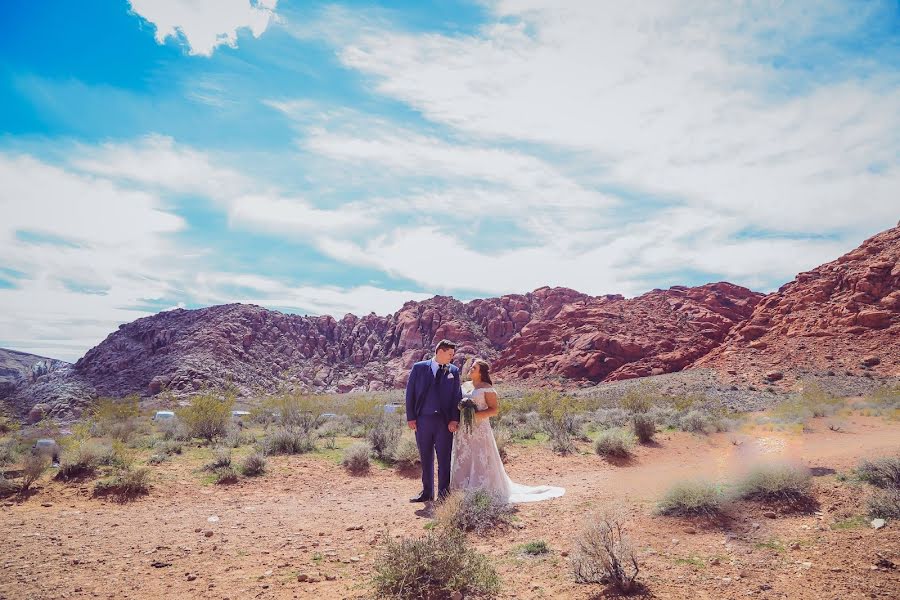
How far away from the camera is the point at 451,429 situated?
7.33m

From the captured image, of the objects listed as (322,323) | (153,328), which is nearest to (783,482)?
(153,328)

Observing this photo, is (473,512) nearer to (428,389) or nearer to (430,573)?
(428,389)

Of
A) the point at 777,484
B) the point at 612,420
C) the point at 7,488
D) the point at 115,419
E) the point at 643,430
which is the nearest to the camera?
the point at 777,484

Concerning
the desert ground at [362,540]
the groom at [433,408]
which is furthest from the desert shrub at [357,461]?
the groom at [433,408]

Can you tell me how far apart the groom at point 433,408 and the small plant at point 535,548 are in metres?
2.42

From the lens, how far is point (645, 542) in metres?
5.13

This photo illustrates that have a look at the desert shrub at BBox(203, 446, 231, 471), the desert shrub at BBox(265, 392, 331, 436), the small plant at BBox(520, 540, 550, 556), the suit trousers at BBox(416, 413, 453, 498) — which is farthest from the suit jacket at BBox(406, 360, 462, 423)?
the desert shrub at BBox(265, 392, 331, 436)

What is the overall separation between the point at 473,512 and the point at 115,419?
45.4 ft

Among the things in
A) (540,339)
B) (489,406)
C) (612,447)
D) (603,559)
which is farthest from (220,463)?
(540,339)

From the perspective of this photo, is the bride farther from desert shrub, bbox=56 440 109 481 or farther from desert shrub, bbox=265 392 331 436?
desert shrub, bbox=265 392 331 436

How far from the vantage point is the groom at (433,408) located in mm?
7508

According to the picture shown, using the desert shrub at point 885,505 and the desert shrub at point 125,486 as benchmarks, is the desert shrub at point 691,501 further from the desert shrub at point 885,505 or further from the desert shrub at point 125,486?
the desert shrub at point 125,486

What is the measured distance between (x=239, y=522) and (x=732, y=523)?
6168 millimetres

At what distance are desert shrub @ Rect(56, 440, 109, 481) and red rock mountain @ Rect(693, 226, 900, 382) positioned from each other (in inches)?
1717
